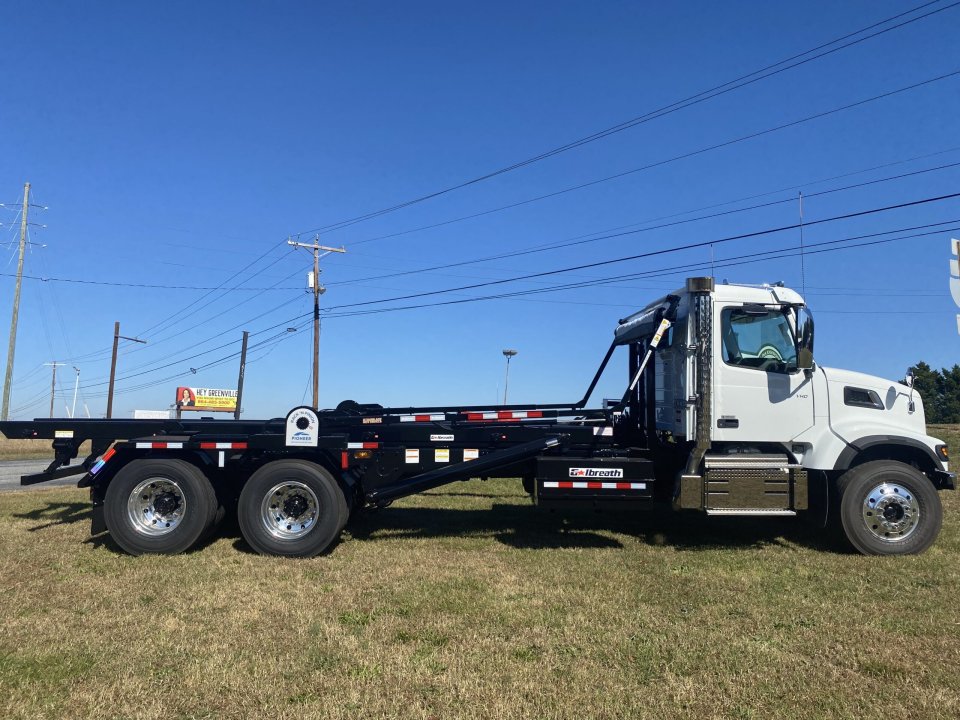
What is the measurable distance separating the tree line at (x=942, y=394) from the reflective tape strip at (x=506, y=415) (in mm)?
64490

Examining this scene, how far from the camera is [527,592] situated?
569 cm

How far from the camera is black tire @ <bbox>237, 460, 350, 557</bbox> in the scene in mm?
7191

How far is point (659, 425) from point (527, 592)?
3.28 metres

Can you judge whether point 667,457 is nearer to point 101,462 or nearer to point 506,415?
point 506,415

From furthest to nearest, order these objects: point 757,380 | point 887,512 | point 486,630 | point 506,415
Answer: point 506,415
point 757,380
point 887,512
point 486,630

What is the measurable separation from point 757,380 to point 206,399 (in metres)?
66.3

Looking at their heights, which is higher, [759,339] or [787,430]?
[759,339]

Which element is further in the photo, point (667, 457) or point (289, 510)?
point (667, 457)

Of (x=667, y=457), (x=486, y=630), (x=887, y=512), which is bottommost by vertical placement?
(x=486, y=630)

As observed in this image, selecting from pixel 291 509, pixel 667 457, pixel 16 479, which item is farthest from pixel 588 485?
pixel 16 479

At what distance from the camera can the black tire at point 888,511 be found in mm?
7113

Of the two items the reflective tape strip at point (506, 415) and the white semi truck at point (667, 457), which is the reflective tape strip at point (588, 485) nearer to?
the white semi truck at point (667, 457)

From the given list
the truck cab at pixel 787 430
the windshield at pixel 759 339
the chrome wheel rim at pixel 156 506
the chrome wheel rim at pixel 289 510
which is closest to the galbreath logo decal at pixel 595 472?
the truck cab at pixel 787 430

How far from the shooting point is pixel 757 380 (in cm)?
739
